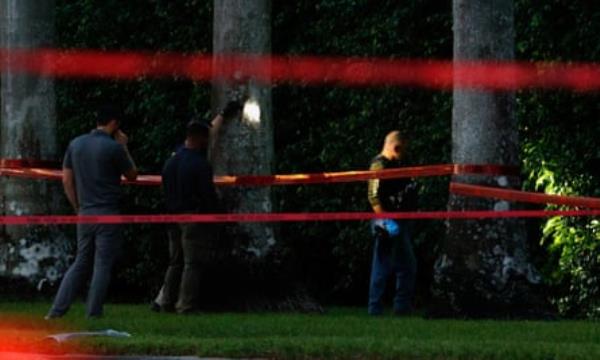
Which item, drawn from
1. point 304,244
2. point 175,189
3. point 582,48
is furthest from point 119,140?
point 304,244

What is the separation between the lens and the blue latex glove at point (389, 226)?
18.9m

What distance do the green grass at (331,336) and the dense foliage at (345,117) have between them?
214 cm

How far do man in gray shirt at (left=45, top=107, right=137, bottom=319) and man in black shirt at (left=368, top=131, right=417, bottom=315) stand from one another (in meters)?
2.68

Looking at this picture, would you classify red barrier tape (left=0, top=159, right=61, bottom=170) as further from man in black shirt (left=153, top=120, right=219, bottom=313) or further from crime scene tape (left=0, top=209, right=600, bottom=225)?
man in black shirt (left=153, top=120, right=219, bottom=313)

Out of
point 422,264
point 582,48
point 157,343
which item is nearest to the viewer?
point 157,343

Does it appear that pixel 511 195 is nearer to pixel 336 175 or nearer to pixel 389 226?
pixel 389 226

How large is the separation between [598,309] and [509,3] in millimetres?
4654

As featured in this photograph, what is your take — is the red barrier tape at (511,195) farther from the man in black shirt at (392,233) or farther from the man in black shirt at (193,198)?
the man in black shirt at (193,198)

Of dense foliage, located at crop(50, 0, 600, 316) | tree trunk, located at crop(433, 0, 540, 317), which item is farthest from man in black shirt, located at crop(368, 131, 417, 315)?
tree trunk, located at crop(433, 0, 540, 317)

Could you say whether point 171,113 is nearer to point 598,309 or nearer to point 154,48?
point 154,48

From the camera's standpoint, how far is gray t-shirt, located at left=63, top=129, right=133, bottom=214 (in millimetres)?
17125

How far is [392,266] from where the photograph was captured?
1922 centimetres

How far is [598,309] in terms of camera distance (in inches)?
821

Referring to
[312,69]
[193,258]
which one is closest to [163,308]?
[193,258]
